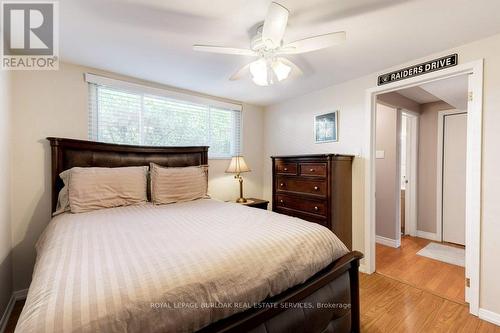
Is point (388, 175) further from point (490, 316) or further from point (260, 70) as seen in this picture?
point (260, 70)

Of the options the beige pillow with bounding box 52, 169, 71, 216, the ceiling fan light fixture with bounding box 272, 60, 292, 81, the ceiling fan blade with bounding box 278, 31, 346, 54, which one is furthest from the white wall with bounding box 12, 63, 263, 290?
the ceiling fan blade with bounding box 278, 31, 346, 54

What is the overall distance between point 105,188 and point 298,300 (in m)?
1.87

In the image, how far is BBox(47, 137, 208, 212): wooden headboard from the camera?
213 cm

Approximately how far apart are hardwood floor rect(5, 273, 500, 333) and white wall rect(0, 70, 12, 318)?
0.89 feet

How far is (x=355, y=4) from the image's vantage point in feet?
4.70

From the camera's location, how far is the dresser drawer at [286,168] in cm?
291

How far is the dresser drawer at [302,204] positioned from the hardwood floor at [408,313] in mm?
870

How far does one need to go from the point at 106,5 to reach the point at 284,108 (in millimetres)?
2668

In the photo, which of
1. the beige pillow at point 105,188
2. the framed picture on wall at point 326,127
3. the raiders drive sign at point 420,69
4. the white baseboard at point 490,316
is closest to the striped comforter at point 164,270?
the beige pillow at point 105,188

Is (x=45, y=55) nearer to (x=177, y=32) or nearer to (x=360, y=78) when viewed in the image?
(x=177, y=32)

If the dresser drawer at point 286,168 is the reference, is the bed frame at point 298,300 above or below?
below

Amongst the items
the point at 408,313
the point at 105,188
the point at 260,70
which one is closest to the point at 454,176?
the point at 408,313

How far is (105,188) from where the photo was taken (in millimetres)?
2057

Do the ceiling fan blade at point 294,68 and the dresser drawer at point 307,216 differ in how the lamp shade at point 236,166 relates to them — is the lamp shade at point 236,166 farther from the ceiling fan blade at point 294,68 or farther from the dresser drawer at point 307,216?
the ceiling fan blade at point 294,68
